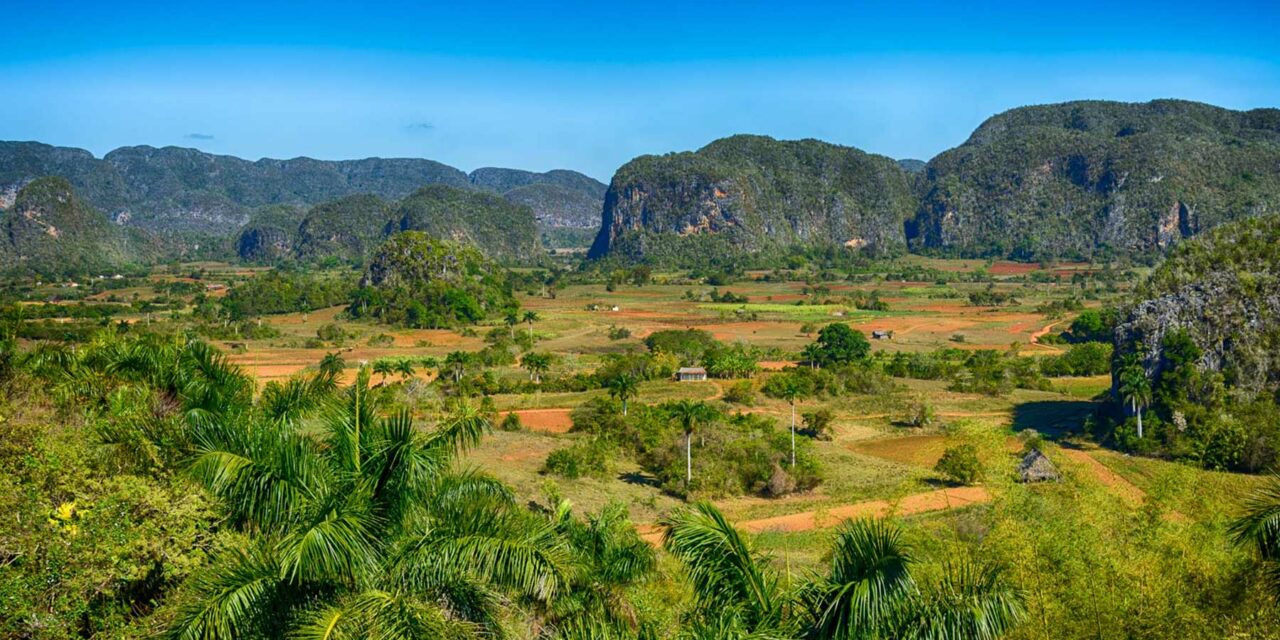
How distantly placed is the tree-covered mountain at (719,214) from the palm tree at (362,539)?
524ft

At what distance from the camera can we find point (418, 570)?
6301mm

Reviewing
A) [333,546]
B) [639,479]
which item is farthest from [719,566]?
[639,479]

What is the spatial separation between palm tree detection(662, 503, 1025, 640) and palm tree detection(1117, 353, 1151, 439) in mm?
30643

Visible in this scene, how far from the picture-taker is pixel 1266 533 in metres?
7.18

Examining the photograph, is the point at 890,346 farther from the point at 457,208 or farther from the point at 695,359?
the point at 457,208

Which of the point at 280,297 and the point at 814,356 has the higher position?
the point at 814,356

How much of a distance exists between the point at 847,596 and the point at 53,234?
175 metres

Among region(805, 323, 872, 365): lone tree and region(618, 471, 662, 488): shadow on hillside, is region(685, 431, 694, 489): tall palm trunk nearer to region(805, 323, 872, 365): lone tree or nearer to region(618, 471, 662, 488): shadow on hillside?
region(618, 471, 662, 488): shadow on hillside

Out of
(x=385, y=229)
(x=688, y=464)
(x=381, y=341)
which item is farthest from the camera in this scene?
(x=385, y=229)

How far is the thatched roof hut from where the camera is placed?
21.5m

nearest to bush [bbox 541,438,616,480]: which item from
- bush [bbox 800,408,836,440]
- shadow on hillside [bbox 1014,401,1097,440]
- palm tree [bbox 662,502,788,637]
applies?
bush [bbox 800,408,836,440]

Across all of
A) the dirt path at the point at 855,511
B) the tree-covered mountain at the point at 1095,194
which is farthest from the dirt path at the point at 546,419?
the tree-covered mountain at the point at 1095,194

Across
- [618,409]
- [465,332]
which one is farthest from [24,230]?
[618,409]

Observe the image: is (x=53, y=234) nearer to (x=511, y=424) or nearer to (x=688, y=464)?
(x=511, y=424)
